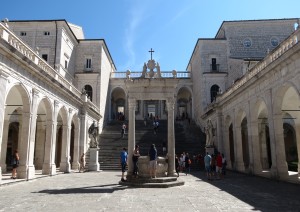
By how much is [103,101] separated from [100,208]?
3181 cm

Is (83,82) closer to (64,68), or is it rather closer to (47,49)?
(64,68)

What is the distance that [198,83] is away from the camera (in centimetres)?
3912

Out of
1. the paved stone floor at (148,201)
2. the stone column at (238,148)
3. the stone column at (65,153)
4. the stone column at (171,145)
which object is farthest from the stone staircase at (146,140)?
the paved stone floor at (148,201)

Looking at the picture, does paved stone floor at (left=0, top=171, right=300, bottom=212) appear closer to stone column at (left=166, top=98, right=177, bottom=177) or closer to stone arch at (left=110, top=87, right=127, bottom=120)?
stone column at (left=166, top=98, right=177, bottom=177)

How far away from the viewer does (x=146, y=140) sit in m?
32.1

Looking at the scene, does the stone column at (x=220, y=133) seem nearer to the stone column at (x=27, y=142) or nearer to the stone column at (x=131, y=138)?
the stone column at (x=131, y=138)

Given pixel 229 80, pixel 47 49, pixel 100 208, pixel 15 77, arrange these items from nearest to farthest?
pixel 100 208 < pixel 15 77 < pixel 47 49 < pixel 229 80

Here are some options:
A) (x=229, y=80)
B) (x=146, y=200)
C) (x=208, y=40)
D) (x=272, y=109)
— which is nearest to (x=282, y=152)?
(x=272, y=109)

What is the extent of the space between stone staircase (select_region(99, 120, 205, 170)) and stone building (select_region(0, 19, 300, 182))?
2020 millimetres

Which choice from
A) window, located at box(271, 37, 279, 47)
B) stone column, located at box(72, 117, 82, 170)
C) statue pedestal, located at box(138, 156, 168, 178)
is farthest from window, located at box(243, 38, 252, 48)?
statue pedestal, located at box(138, 156, 168, 178)

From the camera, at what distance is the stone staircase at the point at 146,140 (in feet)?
90.5

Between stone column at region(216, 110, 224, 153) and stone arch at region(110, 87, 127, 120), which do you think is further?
stone arch at region(110, 87, 127, 120)

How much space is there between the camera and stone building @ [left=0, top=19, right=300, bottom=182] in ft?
49.7

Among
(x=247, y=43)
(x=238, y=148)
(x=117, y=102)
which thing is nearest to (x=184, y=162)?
(x=238, y=148)
